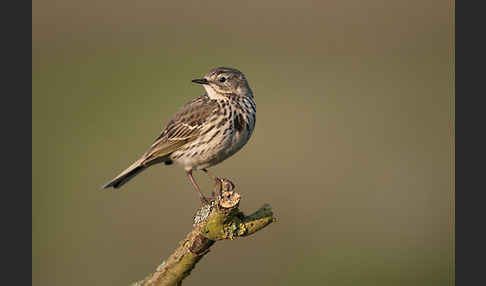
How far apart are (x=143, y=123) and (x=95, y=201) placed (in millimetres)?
3773

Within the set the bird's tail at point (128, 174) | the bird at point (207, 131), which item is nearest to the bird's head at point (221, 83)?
the bird at point (207, 131)

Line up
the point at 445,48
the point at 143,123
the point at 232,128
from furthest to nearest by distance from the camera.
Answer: the point at 445,48, the point at 143,123, the point at 232,128

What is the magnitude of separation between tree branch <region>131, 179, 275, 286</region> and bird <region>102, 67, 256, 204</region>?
151cm

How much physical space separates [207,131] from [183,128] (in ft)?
1.27

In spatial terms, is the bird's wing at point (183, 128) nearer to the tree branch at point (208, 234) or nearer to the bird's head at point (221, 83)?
the bird's head at point (221, 83)

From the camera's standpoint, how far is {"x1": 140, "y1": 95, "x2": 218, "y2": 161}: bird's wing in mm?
8359

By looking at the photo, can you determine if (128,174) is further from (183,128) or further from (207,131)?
(207,131)

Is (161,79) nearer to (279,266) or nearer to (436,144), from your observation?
(436,144)

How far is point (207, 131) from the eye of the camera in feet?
27.0

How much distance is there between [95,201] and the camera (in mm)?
16969

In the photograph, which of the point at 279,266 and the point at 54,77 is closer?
the point at 279,266

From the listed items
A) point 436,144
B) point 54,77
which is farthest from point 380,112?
point 54,77

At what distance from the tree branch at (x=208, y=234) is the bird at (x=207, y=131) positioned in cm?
151

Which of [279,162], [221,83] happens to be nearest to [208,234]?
[221,83]
